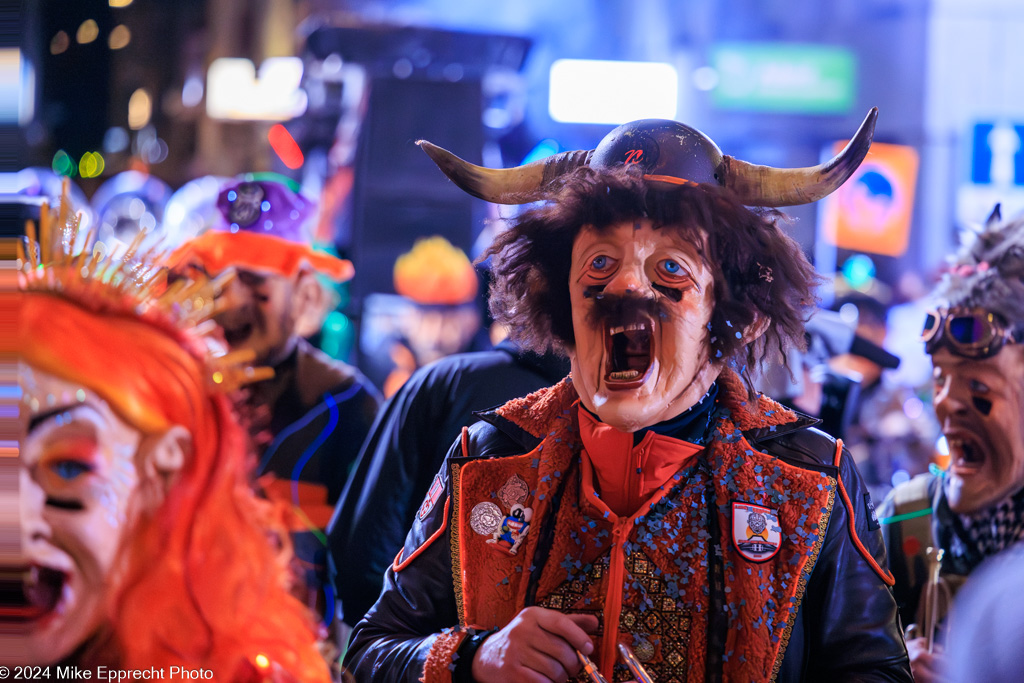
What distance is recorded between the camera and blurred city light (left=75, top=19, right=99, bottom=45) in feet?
6.01

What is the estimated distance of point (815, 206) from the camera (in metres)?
12.2

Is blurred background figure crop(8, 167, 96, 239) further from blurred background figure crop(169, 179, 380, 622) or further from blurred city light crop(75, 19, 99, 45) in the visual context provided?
blurred background figure crop(169, 179, 380, 622)

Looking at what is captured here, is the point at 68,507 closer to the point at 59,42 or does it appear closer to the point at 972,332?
the point at 59,42

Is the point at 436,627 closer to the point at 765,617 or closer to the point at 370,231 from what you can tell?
the point at 765,617

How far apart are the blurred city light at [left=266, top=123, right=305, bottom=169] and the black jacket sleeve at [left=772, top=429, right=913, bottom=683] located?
1050cm

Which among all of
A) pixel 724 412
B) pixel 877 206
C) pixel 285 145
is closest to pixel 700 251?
pixel 724 412

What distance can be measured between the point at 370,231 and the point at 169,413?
433 cm

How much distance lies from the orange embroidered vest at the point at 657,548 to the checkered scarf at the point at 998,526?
1.00 m

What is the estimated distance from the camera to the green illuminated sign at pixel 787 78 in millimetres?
13203

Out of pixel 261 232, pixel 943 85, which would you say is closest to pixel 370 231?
pixel 261 232

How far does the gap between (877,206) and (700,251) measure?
1184 centimetres

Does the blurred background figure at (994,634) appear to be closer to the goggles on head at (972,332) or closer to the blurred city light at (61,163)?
the goggles on head at (972,332)

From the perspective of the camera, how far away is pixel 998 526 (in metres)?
2.46

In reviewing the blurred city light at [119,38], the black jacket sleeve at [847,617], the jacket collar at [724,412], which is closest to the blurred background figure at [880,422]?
the jacket collar at [724,412]
